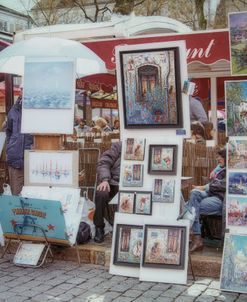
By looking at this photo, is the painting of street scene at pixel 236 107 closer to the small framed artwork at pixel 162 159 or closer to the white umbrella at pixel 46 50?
the small framed artwork at pixel 162 159

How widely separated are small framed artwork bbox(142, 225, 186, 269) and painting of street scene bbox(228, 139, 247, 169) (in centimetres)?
71

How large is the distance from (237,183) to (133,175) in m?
0.97

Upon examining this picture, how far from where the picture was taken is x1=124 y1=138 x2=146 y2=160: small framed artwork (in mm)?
4801

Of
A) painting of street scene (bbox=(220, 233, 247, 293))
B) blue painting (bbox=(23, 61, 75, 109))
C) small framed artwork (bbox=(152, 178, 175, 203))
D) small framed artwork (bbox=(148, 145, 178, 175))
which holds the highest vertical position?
blue painting (bbox=(23, 61, 75, 109))

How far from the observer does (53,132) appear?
5238 mm

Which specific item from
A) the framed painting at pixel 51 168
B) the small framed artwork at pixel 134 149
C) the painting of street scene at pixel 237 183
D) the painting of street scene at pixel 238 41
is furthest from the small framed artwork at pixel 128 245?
the painting of street scene at pixel 238 41

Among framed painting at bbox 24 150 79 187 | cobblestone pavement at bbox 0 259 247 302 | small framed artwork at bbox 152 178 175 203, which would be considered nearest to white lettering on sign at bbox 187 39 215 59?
framed painting at bbox 24 150 79 187

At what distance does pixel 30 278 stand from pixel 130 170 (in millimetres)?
1328

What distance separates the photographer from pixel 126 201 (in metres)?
4.78

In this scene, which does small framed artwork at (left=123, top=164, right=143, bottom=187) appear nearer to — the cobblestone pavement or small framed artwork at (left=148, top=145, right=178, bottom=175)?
small framed artwork at (left=148, top=145, right=178, bottom=175)

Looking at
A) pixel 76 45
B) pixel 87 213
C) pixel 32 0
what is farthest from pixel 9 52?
pixel 32 0

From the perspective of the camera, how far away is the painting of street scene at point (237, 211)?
4.29 metres

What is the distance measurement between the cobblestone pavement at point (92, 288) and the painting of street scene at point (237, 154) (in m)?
1.04

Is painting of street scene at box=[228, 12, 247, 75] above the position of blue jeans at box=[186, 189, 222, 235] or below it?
above
